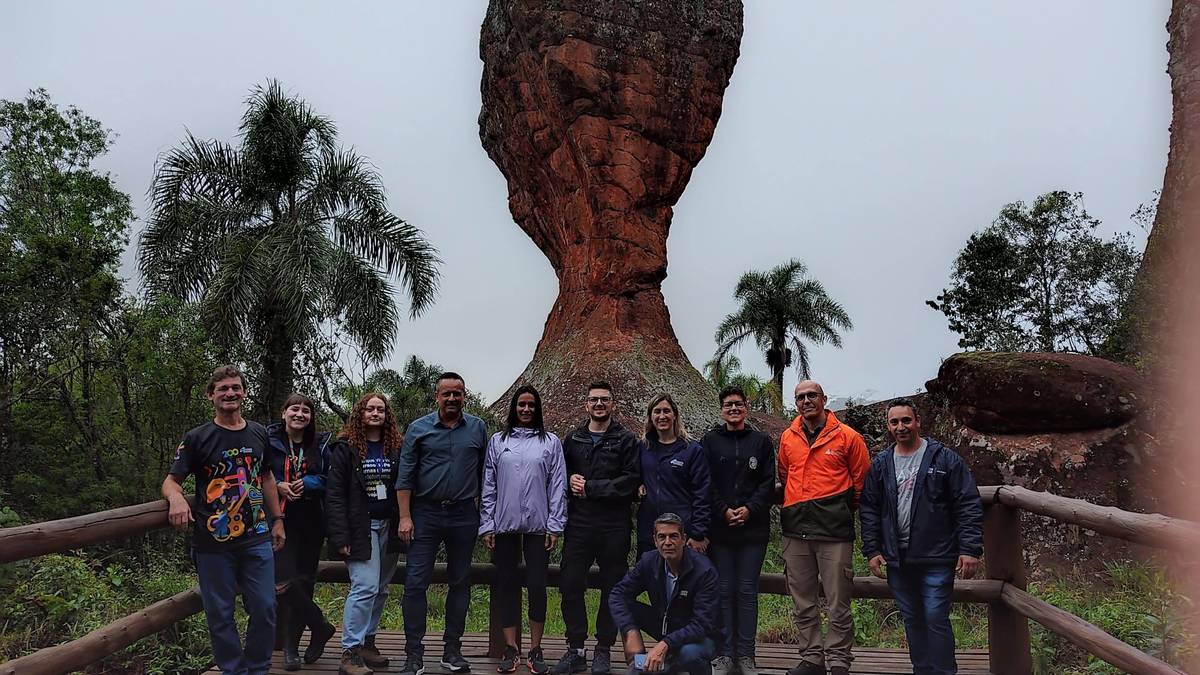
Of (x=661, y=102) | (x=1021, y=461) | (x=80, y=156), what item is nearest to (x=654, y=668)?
(x=1021, y=461)

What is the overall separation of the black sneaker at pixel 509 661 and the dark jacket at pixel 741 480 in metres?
1.45

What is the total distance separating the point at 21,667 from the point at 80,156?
22302mm

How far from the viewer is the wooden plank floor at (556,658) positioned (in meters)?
5.73

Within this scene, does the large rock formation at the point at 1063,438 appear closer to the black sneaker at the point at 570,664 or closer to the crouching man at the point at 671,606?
the crouching man at the point at 671,606

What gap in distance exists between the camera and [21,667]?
12.8 ft

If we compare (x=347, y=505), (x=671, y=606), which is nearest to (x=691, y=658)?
(x=671, y=606)

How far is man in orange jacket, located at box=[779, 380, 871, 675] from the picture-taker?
18.1 feet

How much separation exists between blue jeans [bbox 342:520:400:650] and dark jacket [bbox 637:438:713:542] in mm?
1722

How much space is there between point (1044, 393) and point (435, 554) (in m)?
7.98

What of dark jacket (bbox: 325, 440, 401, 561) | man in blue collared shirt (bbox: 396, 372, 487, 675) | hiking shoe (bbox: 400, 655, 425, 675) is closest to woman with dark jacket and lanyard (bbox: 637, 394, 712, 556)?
man in blue collared shirt (bbox: 396, 372, 487, 675)

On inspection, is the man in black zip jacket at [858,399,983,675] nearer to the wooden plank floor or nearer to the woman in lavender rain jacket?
the wooden plank floor

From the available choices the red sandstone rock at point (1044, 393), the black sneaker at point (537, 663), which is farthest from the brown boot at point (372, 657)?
the red sandstone rock at point (1044, 393)

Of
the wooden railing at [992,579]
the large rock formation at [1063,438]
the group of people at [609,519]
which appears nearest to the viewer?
the wooden railing at [992,579]

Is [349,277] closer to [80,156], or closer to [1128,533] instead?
[80,156]
